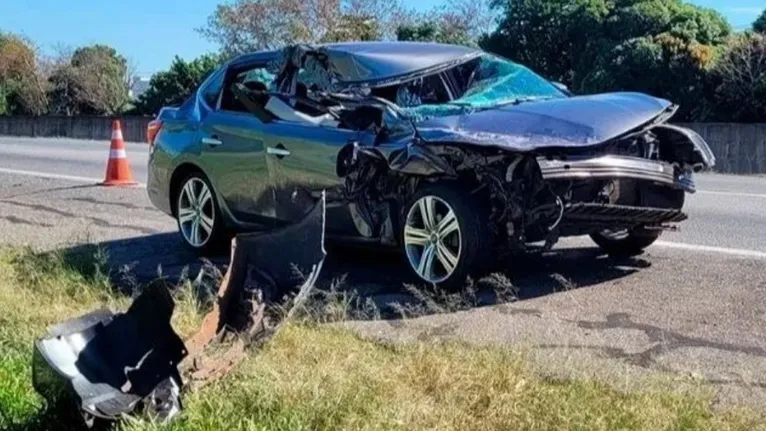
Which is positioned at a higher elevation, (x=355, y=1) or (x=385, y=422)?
(x=355, y=1)

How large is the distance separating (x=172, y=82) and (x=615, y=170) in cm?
3169

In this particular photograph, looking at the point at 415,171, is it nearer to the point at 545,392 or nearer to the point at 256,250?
the point at 256,250

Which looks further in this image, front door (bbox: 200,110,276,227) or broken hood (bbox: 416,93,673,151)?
front door (bbox: 200,110,276,227)

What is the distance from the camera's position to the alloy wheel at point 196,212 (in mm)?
8352

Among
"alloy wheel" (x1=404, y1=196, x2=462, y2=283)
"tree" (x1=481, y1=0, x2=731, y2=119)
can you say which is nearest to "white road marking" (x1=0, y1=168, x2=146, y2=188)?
"alloy wheel" (x1=404, y1=196, x2=462, y2=283)

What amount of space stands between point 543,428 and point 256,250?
2.22 metres

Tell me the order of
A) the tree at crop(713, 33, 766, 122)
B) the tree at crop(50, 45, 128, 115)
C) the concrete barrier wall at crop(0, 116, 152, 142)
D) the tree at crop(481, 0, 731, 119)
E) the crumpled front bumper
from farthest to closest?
the tree at crop(50, 45, 128, 115)
the concrete barrier wall at crop(0, 116, 152, 142)
the tree at crop(481, 0, 731, 119)
the tree at crop(713, 33, 766, 122)
the crumpled front bumper

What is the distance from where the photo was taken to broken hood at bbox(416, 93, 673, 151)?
6086 millimetres

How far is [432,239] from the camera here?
651 centimetres

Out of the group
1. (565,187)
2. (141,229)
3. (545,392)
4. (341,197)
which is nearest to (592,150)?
(565,187)

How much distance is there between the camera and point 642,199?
22.2 feet

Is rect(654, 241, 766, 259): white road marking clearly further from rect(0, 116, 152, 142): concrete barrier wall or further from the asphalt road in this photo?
rect(0, 116, 152, 142): concrete barrier wall

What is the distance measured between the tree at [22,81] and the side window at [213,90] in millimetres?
39988

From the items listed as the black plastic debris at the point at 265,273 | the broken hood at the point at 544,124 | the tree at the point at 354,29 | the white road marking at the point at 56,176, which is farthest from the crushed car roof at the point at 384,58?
the tree at the point at 354,29
